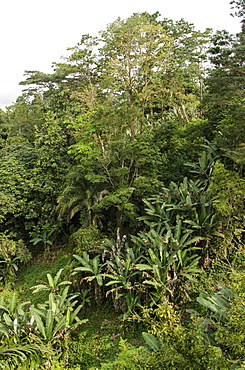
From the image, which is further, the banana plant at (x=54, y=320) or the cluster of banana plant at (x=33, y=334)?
the banana plant at (x=54, y=320)

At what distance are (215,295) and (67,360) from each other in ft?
11.9

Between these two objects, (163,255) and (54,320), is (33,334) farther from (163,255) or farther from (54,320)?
(163,255)

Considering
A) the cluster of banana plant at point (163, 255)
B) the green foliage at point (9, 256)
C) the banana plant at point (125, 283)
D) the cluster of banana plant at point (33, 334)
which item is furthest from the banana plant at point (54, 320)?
the green foliage at point (9, 256)

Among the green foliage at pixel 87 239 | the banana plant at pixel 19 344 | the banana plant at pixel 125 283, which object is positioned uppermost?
the green foliage at pixel 87 239

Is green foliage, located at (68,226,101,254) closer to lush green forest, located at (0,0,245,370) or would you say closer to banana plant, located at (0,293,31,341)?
lush green forest, located at (0,0,245,370)

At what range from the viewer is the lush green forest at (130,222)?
4926 mm

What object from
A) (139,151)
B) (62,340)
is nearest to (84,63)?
(139,151)

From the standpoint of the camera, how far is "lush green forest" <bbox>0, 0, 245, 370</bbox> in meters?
4.93

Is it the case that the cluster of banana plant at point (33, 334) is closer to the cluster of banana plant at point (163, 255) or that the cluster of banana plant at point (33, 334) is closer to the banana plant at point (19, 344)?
the banana plant at point (19, 344)

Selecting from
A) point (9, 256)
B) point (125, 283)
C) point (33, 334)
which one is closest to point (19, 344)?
point (33, 334)

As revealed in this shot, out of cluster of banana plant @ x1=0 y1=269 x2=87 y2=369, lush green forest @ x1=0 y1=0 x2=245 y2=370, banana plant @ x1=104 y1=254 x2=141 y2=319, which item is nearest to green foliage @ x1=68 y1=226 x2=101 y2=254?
lush green forest @ x1=0 y1=0 x2=245 y2=370

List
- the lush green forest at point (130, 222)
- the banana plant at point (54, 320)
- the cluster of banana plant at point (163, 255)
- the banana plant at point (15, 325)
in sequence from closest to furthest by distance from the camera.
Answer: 1. the lush green forest at point (130, 222)
2. the banana plant at point (54, 320)
3. the banana plant at point (15, 325)
4. the cluster of banana plant at point (163, 255)

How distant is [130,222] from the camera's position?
8414 mm

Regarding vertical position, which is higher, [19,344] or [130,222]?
[130,222]
